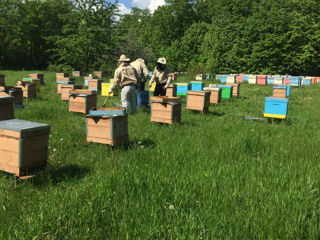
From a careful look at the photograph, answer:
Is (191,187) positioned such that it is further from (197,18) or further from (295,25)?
(197,18)

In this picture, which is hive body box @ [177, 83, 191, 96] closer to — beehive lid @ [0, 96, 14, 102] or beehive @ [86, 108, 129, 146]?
beehive @ [86, 108, 129, 146]

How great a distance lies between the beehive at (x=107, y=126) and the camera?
518 centimetres

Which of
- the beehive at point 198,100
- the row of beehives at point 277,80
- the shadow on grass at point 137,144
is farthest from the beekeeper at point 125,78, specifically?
the row of beehives at point 277,80

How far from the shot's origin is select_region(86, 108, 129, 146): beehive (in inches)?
204

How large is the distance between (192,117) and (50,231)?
23.4ft

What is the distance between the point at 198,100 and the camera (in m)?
10.1

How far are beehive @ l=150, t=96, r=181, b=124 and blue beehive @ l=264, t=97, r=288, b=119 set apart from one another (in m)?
3.12

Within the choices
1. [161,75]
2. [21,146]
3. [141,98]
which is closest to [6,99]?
[21,146]

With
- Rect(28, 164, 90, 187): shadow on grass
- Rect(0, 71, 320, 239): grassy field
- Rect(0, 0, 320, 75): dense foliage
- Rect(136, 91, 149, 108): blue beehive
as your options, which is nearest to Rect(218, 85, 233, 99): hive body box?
Rect(136, 91, 149, 108): blue beehive

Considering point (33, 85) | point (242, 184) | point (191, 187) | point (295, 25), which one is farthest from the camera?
point (295, 25)

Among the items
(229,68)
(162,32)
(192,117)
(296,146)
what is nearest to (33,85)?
(192,117)

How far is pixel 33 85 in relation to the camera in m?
12.5

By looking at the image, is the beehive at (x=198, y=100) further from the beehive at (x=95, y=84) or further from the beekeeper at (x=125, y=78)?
the beehive at (x=95, y=84)

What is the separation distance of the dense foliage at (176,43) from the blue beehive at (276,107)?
82.1ft
